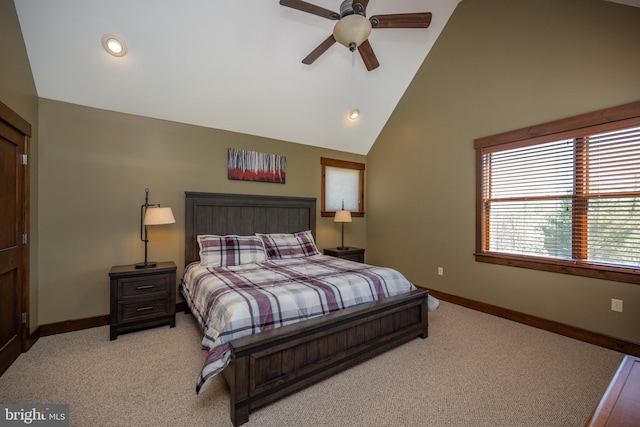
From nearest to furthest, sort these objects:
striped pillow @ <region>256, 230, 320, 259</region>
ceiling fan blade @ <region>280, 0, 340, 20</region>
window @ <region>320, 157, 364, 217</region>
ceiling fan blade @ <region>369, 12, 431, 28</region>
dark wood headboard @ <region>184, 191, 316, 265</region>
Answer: ceiling fan blade @ <region>280, 0, 340, 20</region> < ceiling fan blade @ <region>369, 12, 431, 28</region> < dark wood headboard @ <region>184, 191, 316, 265</region> < striped pillow @ <region>256, 230, 320, 259</region> < window @ <region>320, 157, 364, 217</region>

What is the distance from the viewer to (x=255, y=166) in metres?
4.08

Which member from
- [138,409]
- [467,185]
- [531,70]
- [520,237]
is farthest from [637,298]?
[138,409]

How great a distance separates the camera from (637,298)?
7.97 ft

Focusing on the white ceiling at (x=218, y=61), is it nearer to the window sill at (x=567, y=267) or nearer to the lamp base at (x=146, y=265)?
the lamp base at (x=146, y=265)

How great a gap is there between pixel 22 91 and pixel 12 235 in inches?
51.3

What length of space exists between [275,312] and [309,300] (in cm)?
30

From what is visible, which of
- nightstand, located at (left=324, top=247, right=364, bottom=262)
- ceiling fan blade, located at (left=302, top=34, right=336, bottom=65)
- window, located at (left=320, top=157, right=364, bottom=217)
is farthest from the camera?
window, located at (left=320, top=157, right=364, bottom=217)

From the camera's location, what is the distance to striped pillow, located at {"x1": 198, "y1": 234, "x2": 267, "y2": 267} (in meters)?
3.18

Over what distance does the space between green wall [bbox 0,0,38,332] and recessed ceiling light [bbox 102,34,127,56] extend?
607mm

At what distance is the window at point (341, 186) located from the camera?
4840mm

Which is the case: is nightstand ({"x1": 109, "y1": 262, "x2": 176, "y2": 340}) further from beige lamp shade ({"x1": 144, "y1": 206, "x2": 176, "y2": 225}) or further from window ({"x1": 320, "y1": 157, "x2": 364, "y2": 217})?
window ({"x1": 320, "y1": 157, "x2": 364, "y2": 217})

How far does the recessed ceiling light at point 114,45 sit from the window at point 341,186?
2933 millimetres

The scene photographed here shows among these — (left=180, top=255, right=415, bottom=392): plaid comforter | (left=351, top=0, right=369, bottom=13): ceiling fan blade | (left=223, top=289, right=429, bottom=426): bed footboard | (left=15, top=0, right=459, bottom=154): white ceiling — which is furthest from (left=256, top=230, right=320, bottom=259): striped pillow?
(left=351, top=0, right=369, bottom=13): ceiling fan blade

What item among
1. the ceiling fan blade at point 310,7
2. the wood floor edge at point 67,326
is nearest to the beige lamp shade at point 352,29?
the ceiling fan blade at point 310,7
